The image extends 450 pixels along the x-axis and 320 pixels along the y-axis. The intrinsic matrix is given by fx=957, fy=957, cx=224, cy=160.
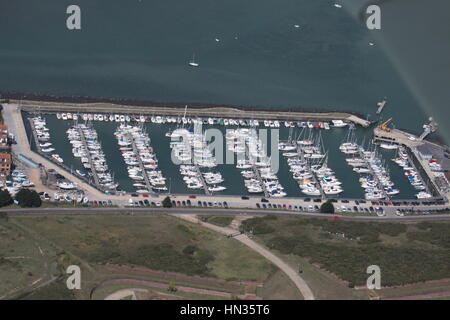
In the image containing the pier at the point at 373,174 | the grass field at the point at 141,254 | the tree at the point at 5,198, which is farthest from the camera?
the pier at the point at 373,174

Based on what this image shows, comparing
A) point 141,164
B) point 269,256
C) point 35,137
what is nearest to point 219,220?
point 269,256

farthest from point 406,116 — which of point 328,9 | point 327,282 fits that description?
point 327,282

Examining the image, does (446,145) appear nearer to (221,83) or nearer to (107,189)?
(221,83)

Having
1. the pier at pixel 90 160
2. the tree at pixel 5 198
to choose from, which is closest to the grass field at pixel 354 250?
the pier at pixel 90 160

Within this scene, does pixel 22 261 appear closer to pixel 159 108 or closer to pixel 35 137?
pixel 35 137

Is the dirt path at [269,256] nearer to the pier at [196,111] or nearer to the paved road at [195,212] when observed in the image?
the paved road at [195,212]

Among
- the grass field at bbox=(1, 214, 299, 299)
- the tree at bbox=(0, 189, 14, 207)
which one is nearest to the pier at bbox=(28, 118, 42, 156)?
the tree at bbox=(0, 189, 14, 207)
